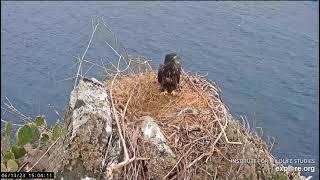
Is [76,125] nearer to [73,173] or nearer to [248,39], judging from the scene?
[73,173]

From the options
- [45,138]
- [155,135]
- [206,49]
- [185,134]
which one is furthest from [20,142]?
[206,49]

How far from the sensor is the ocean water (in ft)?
41.1

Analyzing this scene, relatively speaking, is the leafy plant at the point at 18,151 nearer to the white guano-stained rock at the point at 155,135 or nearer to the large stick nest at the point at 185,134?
the large stick nest at the point at 185,134

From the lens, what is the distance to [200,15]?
16.2 metres

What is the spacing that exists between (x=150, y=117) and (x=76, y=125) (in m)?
0.89

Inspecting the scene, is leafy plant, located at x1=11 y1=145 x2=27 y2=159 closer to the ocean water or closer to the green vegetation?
the green vegetation

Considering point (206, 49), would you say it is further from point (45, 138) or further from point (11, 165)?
point (11, 165)

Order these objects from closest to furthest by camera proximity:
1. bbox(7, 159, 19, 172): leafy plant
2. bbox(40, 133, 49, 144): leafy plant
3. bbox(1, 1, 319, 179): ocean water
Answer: bbox(7, 159, 19, 172): leafy plant → bbox(40, 133, 49, 144): leafy plant → bbox(1, 1, 319, 179): ocean water

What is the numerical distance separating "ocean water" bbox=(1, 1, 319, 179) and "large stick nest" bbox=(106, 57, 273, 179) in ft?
14.4

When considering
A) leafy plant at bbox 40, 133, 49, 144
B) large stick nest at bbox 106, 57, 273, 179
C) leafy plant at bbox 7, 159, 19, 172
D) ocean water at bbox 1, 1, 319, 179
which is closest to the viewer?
leafy plant at bbox 7, 159, 19, 172

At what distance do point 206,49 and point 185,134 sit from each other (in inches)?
324

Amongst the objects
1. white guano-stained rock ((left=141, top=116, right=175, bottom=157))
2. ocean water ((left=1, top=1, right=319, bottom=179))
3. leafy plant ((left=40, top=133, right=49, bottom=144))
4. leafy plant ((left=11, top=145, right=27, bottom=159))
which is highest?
white guano-stained rock ((left=141, top=116, right=175, bottom=157))

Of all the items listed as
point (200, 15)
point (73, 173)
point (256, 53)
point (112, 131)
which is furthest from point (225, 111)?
point (200, 15)

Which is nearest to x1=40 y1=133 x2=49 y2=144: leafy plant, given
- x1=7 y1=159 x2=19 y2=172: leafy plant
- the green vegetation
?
the green vegetation
